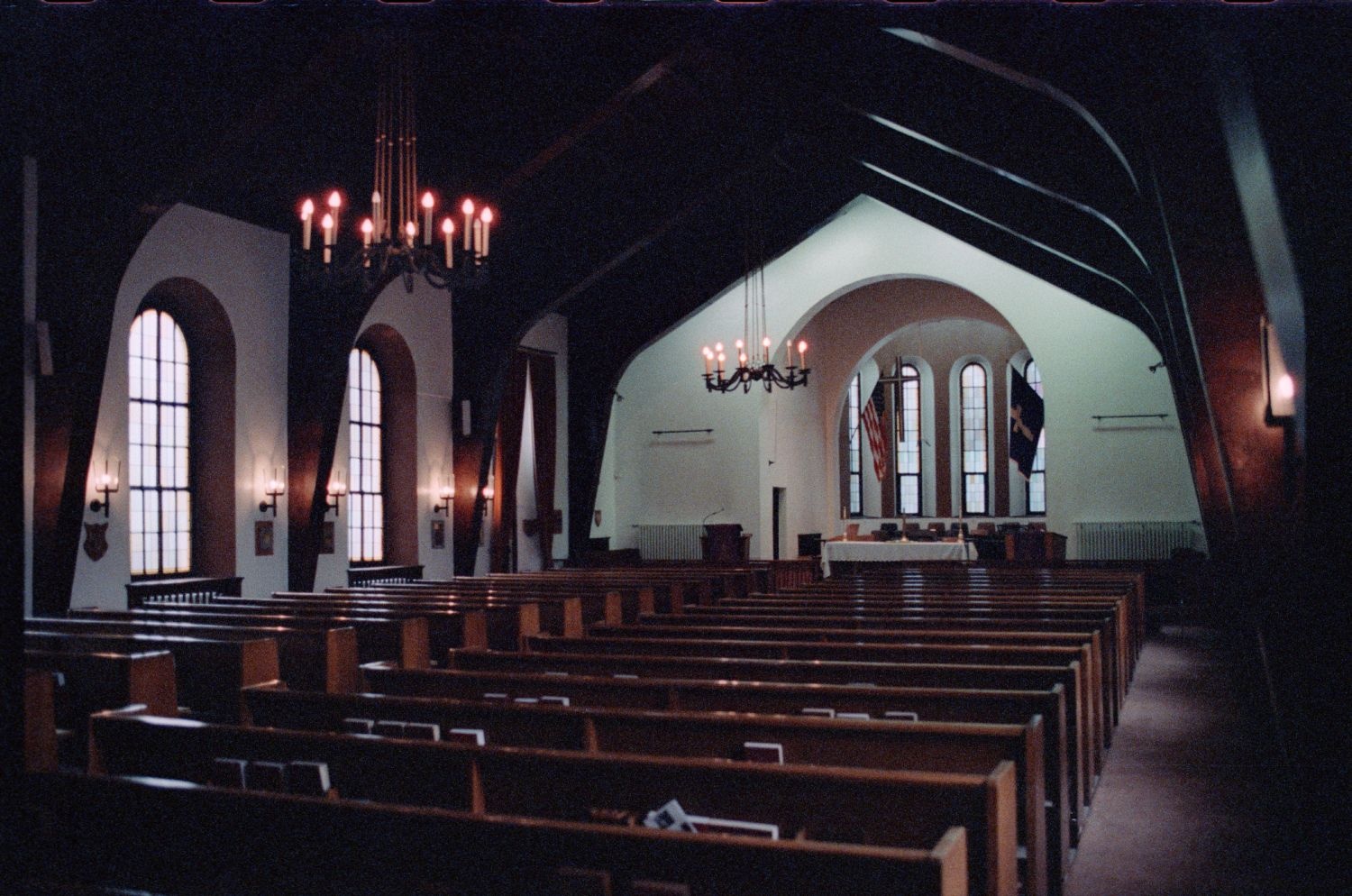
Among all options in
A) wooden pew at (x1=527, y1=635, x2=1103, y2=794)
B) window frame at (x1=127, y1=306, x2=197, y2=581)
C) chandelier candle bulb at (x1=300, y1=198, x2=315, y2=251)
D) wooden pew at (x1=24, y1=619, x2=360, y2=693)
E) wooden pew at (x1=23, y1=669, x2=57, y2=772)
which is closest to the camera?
wooden pew at (x1=23, y1=669, x2=57, y2=772)

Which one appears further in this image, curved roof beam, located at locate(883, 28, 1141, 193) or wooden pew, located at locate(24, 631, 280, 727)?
curved roof beam, located at locate(883, 28, 1141, 193)

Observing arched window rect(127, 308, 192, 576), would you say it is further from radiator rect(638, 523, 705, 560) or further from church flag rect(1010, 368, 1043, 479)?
church flag rect(1010, 368, 1043, 479)

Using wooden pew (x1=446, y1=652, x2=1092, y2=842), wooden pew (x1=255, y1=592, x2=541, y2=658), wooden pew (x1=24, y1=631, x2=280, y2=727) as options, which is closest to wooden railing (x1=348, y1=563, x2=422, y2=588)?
wooden pew (x1=255, y1=592, x2=541, y2=658)

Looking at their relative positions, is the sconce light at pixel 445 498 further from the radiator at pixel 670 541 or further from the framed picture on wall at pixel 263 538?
the radiator at pixel 670 541

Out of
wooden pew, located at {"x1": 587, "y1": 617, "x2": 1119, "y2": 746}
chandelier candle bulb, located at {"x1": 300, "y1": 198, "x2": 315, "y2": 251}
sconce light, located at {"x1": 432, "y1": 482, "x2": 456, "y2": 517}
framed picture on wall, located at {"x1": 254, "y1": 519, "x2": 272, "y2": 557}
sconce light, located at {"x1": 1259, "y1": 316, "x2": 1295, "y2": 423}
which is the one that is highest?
chandelier candle bulb, located at {"x1": 300, "y1": 198, "x2": 315, "y2": 251}

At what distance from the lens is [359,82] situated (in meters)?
7.36

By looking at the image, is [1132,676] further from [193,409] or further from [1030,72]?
[193,409]

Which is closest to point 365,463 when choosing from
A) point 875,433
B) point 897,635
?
point 875,433

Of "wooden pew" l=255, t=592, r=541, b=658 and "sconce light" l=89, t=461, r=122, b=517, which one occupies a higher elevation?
"sconce light" l=89, t=461, r=122, b=517

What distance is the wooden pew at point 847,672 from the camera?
356 centimetres

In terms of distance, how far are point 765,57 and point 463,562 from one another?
6228 millimetres

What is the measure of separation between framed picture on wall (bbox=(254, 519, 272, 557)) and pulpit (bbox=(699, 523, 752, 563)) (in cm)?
567

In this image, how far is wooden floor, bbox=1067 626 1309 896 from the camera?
10.5ft

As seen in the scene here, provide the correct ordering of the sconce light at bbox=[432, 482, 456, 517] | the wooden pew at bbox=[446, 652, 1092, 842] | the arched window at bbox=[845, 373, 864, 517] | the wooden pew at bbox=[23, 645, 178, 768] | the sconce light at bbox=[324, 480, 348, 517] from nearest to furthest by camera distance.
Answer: the wooden pew at bbox=[23, 645, 178, 768] < the wooden pew at bbox=[446, 652, 1092, 842] < the sconce light at bbox=[324, 480, 348, 517] < the sconce light at bbox=[432, 482, 456, 517] < the arched window at bbox=[845, 373, 864, 517]
